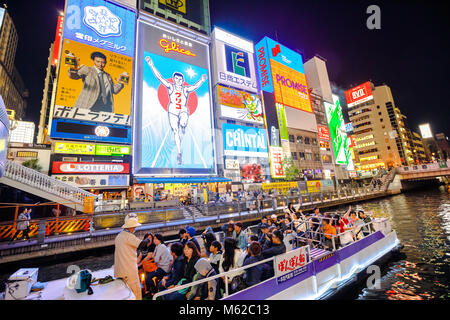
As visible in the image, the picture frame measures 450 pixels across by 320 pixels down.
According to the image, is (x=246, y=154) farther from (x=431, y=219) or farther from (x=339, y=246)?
(x=339, y=246)

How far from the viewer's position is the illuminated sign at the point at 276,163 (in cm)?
3831

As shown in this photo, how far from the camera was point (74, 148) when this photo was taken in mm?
21438

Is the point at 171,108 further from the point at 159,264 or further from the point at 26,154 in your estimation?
the point at 159,264

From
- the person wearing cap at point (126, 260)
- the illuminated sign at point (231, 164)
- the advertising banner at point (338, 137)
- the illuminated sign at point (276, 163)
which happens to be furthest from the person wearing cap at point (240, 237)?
the advertising banner at point (338, 137)

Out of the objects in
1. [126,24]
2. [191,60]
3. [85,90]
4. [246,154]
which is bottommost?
[246,154]

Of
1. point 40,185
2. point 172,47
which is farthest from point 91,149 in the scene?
point 172,47

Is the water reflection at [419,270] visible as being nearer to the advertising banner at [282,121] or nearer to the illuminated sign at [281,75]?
the advertising banner at [282,121]

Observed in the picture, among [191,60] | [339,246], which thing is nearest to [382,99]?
[191,60]

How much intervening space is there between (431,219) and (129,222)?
778 inches

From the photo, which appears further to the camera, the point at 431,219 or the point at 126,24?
the point at 126,24

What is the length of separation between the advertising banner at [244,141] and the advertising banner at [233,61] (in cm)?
886

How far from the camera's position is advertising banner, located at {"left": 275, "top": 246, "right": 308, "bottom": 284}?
443 cm

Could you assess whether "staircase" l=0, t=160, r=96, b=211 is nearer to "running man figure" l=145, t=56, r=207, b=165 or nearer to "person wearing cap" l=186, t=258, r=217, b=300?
"running man figure" l=145, t=56, r=207, b=165
